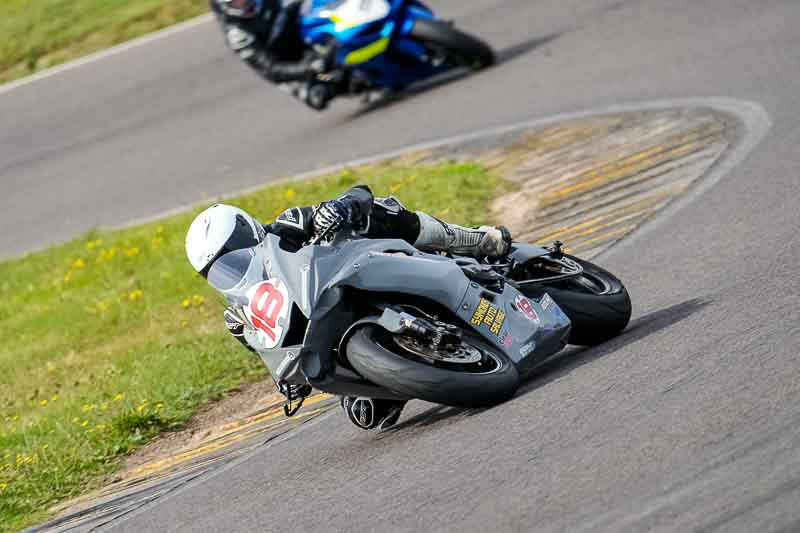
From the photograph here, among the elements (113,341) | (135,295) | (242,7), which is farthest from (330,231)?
(242,7)

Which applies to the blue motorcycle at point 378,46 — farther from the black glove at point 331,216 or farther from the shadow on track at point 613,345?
the black glove at point 331,216

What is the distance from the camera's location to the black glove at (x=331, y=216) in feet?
18.6

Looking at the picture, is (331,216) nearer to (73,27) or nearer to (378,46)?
(378,46)

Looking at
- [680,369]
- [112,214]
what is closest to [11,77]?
[112,214]

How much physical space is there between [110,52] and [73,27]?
1432 mm

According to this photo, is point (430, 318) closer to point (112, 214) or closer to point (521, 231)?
point (521, 231)

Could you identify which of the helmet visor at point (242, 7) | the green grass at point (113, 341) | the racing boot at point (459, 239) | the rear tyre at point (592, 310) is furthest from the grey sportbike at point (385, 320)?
the helmet visor at point (242, 7)

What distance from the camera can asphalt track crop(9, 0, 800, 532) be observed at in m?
4.34

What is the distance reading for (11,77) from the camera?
725 inches

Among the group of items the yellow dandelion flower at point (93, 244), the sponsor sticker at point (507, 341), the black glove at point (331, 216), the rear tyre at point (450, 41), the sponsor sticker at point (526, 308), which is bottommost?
the yellow dandelion flower at point (93, 244)

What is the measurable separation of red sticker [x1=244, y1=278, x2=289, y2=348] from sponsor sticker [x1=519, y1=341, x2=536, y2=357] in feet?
3.52

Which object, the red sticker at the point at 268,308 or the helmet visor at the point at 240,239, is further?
the helmet visor at the point at 240,239

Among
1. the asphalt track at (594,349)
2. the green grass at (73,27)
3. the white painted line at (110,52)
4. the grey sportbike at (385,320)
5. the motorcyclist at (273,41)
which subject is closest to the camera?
the asphalt track at (594,349)

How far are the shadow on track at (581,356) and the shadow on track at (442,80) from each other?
24.5 ft
